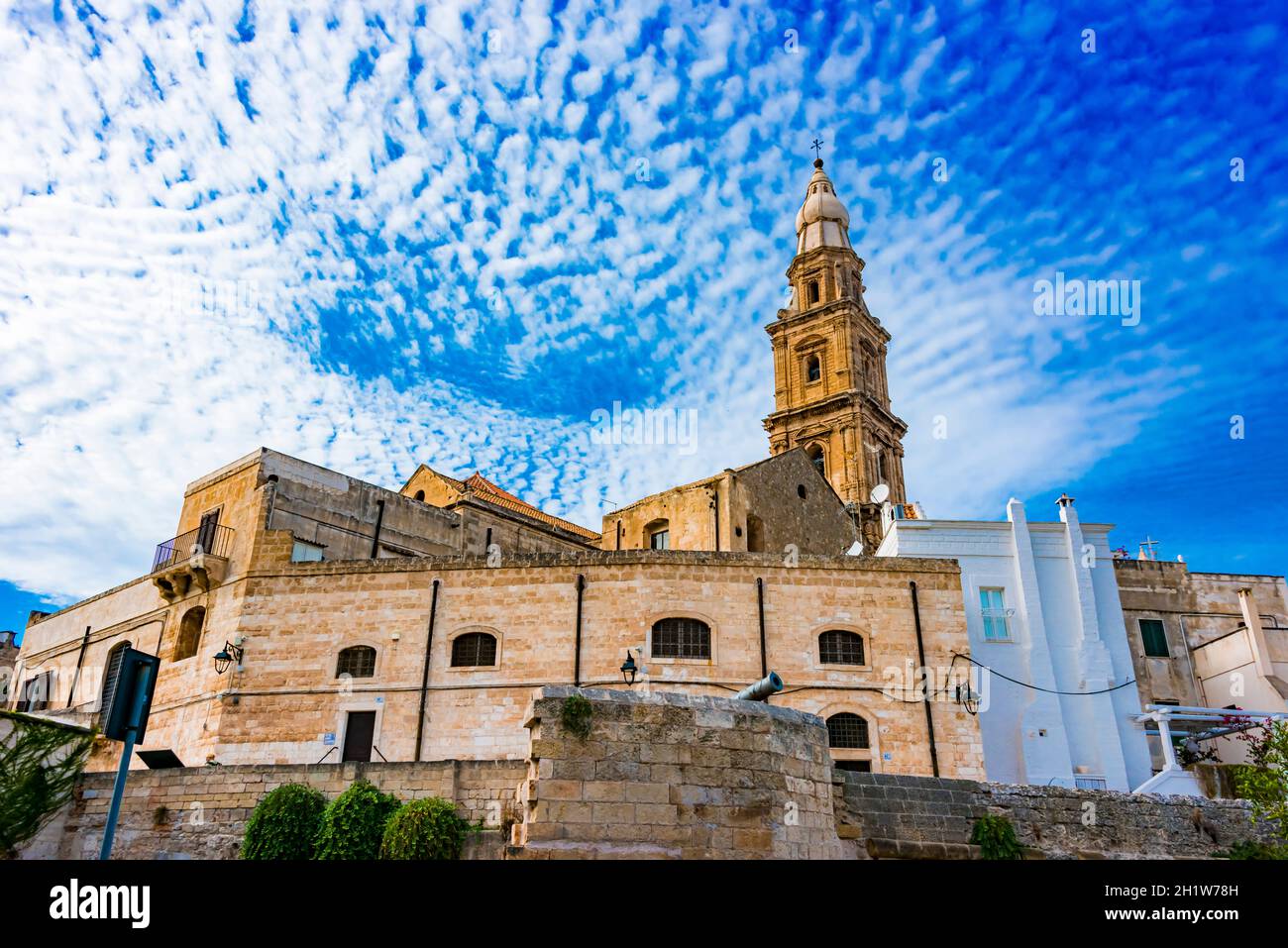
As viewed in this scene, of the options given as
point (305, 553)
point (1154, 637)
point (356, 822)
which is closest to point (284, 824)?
point (356, 822)

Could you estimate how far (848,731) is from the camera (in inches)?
890

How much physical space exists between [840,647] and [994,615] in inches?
195

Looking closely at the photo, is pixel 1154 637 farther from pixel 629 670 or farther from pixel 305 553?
pixel 305 553

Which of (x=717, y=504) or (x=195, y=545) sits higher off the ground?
(x=717, y=504)

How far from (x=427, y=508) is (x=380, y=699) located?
8718 millimetres

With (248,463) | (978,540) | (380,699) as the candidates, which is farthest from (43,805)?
(978,540)

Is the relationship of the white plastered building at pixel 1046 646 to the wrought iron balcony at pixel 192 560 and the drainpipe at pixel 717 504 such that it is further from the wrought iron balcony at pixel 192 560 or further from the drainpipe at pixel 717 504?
the wrought iron balcony at pixel 192 560

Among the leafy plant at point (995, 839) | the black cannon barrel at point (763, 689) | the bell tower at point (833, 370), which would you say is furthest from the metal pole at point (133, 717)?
the bell tower at point (833, 370)

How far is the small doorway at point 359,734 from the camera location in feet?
74.0

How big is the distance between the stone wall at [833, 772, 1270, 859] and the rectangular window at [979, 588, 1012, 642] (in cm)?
908

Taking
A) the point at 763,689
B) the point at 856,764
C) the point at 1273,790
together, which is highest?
the point at 856,764

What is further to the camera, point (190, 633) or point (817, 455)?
point (817, 455)

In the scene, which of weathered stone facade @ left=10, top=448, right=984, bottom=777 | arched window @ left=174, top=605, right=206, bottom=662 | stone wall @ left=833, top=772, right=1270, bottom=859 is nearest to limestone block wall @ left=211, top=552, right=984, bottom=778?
weathered stone facade @ left=10, top=448, right=984, bottom=777
